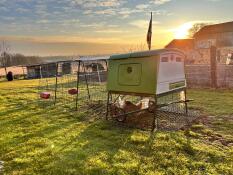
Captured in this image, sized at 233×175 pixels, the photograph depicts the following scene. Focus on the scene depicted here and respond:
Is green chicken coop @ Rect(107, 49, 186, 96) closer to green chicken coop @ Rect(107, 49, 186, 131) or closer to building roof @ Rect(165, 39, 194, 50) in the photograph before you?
green chicken coop @ Rect(107, 49, 186, 131)

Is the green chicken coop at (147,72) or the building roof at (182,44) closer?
the green chicken coop at (147,72)

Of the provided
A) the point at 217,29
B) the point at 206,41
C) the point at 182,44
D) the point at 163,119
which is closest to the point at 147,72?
the point at 163,119

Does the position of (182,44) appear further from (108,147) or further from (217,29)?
(108,147)

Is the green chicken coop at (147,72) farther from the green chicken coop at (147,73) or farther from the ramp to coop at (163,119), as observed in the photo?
the ramp to coop at (163,119)

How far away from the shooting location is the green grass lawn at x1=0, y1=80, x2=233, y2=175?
4.53 meters

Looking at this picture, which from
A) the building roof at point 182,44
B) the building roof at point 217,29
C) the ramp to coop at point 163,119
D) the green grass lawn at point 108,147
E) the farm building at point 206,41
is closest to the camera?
the green grass lawn at point 108,147

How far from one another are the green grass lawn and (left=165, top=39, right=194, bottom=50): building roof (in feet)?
114

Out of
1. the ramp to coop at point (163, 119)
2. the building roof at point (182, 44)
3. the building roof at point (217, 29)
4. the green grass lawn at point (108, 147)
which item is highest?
the building roof at point (217, 29)

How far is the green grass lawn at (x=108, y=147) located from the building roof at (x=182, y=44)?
34.6 m

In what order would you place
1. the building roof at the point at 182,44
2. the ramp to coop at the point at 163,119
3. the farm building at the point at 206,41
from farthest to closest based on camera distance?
the building roof at the point at 182,44 → the farm building at the point at 206,41 → the ramp to coop at the point at 163,119

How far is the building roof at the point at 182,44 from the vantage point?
137 feet

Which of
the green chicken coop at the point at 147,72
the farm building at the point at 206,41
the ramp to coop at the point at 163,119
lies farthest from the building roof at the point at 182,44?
the green chicken coop at the point at 147,72

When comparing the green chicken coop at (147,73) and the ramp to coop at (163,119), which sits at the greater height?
the green chicken coop at (147,73)

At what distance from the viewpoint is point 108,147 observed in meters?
5.58
